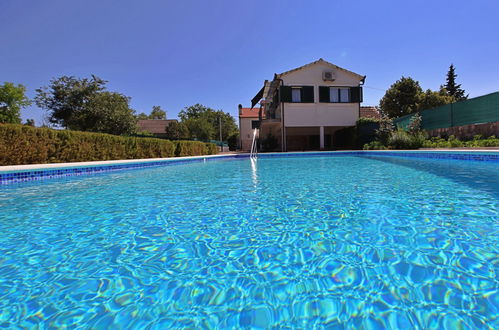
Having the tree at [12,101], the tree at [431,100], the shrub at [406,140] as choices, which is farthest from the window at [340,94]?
the tree at [12,101]

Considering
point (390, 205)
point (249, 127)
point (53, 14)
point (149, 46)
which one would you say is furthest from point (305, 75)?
point (390, 205)

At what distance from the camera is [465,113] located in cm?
1352

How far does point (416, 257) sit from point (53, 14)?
18.1 metres

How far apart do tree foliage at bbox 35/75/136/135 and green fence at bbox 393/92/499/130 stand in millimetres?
24385

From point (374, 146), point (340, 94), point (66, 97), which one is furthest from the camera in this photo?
point (66, 97)

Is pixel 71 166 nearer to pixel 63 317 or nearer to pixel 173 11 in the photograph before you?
pixel 63 317

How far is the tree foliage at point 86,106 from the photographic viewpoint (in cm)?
2075

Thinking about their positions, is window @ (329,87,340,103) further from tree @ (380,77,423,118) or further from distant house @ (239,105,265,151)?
tree @ (380,77,423,118)

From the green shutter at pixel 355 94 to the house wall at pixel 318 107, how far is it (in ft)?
1.16

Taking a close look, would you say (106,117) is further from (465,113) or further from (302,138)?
(465,113)

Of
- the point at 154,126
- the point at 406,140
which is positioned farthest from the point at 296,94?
the point at 154,126

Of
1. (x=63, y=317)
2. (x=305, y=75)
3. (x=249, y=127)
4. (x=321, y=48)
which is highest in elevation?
(x=321, y=48)

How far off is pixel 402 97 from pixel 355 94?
1480cm

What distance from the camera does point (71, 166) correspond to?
8.04 m
